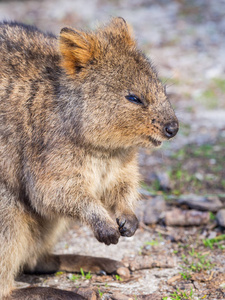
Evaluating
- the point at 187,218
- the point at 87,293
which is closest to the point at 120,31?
the point at 187,218

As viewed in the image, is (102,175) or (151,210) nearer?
(102,175)

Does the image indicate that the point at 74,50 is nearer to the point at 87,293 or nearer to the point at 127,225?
the point at 127,225

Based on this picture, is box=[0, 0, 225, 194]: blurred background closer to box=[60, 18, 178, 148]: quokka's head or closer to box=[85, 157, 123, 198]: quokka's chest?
box=[60, 18, 178, 148]: quokka's head


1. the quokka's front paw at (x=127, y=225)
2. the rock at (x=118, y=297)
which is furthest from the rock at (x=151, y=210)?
→ the rock at (x=118, y=297)

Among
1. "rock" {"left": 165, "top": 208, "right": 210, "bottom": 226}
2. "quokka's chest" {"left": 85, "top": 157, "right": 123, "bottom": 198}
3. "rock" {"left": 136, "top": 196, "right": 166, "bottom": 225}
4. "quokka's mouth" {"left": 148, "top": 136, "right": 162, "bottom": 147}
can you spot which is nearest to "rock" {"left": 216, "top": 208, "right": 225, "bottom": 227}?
"rock" {"left": 165, "top": 208, "right": 210, "bottom": 226}

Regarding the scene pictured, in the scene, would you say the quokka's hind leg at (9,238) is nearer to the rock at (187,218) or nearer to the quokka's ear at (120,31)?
the quokka's ear at (120,31)

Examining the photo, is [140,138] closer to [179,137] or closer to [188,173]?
[188,173]

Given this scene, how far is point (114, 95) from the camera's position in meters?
3.69

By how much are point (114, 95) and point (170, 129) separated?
51cm

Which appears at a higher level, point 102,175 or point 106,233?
point 102,175

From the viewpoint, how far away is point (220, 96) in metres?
8.02

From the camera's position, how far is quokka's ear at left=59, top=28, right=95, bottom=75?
373 cm

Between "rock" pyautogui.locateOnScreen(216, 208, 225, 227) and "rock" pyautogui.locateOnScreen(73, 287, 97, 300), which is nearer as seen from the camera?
"rock" pyautogui.locateOnScreen(73, 287, 97, 300)

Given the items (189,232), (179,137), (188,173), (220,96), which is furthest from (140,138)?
(220,96)
